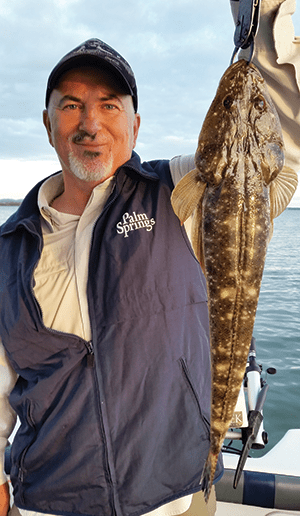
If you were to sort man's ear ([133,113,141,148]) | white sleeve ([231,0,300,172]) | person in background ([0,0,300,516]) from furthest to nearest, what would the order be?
man's ear ([133,113,141,148]), person in background ([0,0,300,516]), white sleeve ([231,0,300,172])

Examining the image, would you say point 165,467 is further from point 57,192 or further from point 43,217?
point 57,192

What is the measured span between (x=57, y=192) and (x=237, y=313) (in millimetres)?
1832

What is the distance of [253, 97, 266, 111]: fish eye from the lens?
56.6 inches

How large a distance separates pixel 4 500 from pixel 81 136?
2321 millimetres

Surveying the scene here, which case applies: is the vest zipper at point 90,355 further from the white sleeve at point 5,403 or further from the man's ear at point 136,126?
the man's ear at point 136,126

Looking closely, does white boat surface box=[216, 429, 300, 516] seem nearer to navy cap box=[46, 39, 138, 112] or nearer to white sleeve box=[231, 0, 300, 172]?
white sleeve box=[231, 0, 300, 172]

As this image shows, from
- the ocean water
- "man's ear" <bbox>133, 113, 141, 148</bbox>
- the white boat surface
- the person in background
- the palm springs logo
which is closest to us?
the person in background

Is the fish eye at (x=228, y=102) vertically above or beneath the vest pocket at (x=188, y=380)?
above

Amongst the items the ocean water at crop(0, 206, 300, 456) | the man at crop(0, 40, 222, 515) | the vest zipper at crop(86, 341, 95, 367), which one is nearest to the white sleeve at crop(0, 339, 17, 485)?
the man at crop(0, 40, 222, 515)

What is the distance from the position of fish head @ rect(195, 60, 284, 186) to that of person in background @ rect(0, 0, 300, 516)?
18.0 inches

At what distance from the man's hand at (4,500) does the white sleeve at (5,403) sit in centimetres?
4

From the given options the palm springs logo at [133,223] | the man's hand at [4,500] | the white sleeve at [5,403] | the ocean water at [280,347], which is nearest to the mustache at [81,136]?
the palm springs logo at [133,223]

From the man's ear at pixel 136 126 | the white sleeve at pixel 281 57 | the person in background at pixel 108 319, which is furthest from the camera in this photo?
the man's ear at pixel 136 126

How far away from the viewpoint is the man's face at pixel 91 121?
2.35 meters
